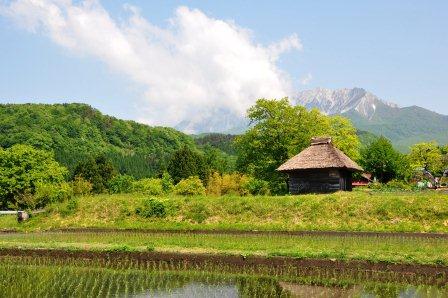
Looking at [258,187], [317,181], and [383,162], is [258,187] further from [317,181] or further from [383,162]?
[383,162]

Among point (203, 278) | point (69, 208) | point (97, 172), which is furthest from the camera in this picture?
point (97, 172)

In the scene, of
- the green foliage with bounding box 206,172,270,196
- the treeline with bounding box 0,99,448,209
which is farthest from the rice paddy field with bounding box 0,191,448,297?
the treeline with bounding box 0,99,448,209

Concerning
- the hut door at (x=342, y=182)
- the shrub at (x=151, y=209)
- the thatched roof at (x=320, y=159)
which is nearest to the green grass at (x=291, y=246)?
the shrub at (x=151, y=209)

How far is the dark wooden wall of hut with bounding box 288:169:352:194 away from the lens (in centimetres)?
4006

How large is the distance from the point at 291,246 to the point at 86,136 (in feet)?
389

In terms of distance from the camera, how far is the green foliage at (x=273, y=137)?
164 ft

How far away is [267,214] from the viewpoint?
33031mm

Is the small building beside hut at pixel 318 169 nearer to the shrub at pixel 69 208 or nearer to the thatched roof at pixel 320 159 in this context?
→ the thatched roof at pixel 320 159

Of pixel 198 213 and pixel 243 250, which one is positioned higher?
pixel 198 213

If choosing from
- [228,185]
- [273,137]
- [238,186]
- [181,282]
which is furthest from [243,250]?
[228,185]

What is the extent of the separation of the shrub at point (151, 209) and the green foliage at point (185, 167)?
51.6 m

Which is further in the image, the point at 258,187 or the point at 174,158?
the point at 174,158

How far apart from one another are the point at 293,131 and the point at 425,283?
118ft

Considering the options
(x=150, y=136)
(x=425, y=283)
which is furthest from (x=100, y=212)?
(x=150, y=136)
